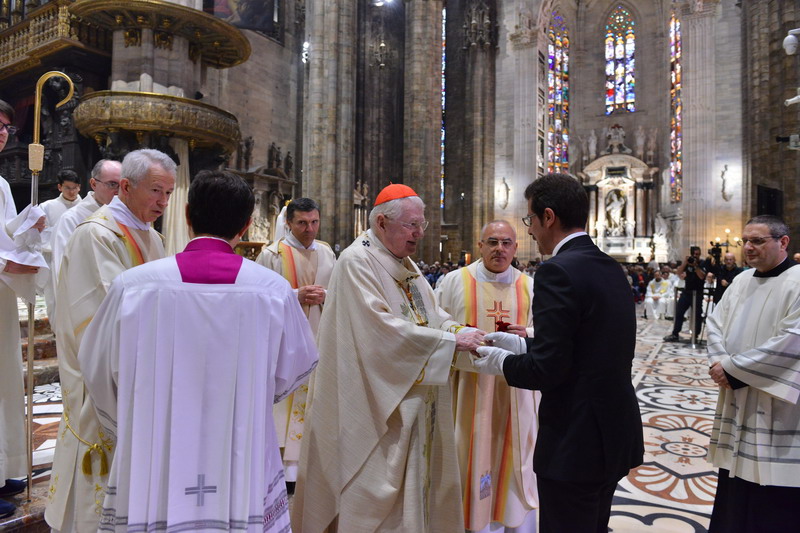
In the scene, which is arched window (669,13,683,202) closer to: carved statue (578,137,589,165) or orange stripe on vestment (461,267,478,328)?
carved statue (578,137,589,165)

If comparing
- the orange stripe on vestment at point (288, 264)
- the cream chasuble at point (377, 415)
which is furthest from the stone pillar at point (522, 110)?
the cream chasuble at point (377, 415)

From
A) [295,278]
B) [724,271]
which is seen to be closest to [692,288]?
[724,271]

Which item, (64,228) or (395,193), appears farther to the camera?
(64,228)

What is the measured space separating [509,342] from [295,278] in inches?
95.3

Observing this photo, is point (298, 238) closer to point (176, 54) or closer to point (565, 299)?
point (565, 299)

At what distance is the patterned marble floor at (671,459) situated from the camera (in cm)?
338

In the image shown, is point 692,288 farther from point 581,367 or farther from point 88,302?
point 88,302

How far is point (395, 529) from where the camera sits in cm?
245

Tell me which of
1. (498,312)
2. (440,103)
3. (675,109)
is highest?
(675,109)

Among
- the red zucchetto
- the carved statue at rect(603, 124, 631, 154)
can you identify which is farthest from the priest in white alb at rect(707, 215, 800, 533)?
the carved statue at rect(603, 124, 631, 154)

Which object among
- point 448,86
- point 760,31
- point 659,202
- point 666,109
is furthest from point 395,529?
point 666,109

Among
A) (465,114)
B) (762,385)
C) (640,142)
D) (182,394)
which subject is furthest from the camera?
(640,142)

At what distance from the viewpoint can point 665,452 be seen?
4.54 meters

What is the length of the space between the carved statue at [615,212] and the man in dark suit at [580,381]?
28.0 m
